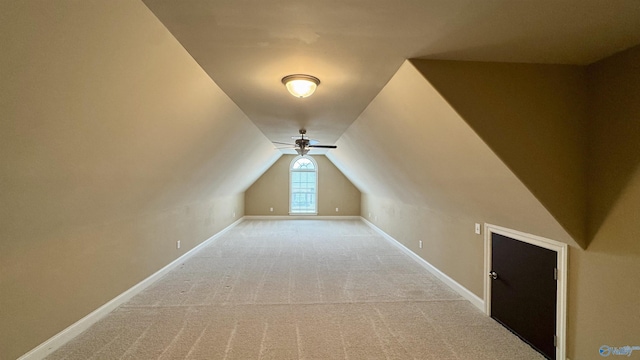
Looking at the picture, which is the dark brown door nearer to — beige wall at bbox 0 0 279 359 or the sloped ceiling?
the sloped ceiling

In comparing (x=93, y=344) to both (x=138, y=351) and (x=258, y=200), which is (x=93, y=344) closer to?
(x=138, y=351)

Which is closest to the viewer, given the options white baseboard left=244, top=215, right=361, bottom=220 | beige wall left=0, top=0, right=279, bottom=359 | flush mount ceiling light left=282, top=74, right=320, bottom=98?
beige wall left=0, top=0, right=279, bottom=359

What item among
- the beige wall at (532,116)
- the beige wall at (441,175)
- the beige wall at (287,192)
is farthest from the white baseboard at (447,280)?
the beige wall at (287,192)

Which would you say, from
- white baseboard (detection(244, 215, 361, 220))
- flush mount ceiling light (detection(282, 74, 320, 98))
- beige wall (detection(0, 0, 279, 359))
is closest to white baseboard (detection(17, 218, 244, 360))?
beige wall (detection(0, 0, 279, 359))

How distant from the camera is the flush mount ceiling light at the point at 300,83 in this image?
2.36 m

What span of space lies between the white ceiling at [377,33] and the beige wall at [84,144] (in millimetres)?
270

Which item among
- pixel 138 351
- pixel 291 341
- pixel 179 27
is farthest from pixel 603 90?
pixel 138 351

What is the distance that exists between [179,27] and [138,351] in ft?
7.89

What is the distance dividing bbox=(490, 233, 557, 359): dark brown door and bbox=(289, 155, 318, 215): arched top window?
7.20m

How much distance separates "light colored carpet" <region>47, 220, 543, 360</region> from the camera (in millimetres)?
2303

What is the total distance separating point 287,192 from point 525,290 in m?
7.74

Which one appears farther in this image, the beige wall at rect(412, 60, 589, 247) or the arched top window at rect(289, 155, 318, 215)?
the arched top window at rect(289, 155, 318, 215)

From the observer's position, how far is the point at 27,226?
194 centimetres

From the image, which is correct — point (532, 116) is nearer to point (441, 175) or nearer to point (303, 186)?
point (441, 175)
